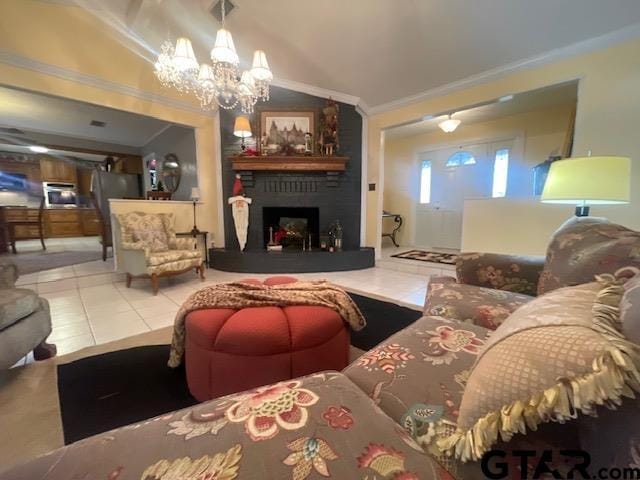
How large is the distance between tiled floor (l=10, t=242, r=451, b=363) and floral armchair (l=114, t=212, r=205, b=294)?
24cm

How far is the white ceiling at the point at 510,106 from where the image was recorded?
3395 millimetres

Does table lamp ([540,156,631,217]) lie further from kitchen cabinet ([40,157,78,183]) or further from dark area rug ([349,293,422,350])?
kitchen cabinet ([40,157,78,183])

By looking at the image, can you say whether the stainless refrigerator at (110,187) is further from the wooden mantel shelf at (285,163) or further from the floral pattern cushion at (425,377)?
the floral pattern cushion at (425,377)

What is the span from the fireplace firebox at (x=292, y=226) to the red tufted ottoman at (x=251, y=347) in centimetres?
306

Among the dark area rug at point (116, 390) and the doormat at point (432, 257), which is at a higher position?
the doormat at point (432, 257)

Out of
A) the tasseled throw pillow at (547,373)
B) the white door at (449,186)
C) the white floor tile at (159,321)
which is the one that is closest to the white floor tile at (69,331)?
the white floor tile at (159,321)

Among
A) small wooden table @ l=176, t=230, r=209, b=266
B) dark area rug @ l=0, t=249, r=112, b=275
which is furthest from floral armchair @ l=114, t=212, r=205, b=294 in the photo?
dark area rug @ l=0, t=249, r=112, b=275

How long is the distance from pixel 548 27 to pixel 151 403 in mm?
4279

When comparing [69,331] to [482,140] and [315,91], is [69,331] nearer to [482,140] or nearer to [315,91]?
[315,91]

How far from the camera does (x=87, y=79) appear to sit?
3.07m

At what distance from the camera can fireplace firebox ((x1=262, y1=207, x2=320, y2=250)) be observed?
4429mm

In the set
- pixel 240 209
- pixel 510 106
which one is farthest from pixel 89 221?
pixel 510 106

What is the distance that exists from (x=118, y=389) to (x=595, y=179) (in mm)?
2990

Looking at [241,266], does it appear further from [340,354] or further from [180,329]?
[340,354]
